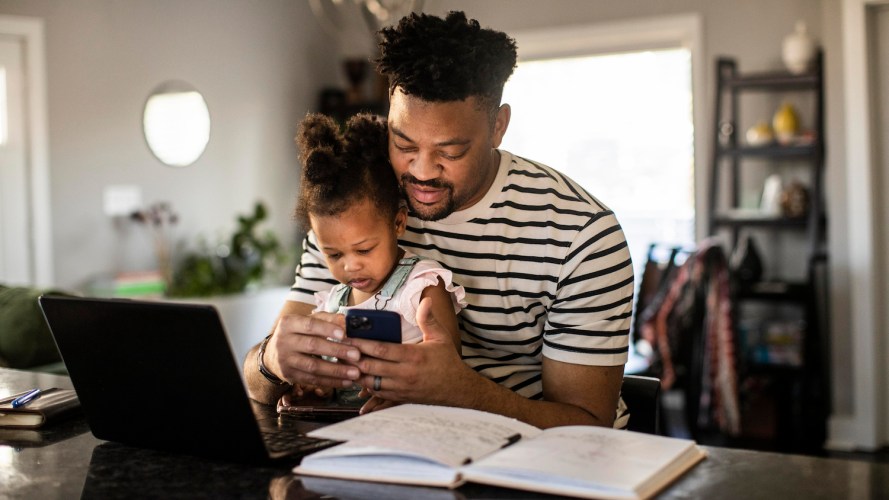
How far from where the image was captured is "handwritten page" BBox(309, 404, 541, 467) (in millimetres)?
1168

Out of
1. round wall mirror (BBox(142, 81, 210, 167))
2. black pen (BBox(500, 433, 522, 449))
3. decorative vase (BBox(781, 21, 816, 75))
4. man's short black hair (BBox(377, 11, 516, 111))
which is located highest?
decorative vase (BBox(781, 21, 816, 75))

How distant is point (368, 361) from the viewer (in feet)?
4.79

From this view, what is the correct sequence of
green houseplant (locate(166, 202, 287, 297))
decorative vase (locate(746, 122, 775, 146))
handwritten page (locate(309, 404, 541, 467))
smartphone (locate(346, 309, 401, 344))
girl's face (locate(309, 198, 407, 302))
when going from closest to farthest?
handwritten page (locate(309, 404, 541, 467)), smartphone (locate(346, 309, 401, 344)), girl's face (locate(309, 198, 407, 302)), decorative vase (locate(746, 122, 775, 146)), green houseplant (locate(166, 202, 287, 297))

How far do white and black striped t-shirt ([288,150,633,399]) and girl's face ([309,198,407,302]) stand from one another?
98mm

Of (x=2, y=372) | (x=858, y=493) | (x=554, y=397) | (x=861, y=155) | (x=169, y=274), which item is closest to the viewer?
(x=858, y=493)

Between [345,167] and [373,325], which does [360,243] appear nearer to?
[345,167]

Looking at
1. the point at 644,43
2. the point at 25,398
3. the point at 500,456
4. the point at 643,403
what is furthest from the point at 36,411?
the point at 644,43

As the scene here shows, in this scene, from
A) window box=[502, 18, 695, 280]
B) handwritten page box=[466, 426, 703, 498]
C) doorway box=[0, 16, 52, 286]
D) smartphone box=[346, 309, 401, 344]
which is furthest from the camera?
window box=[502, 18, 695, 280]

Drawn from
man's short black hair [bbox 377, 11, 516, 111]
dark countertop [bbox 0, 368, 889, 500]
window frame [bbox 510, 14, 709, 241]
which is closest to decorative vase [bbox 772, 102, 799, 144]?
window frame [bbox 510, 14, 709, 241]

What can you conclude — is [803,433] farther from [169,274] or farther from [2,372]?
[2,372]

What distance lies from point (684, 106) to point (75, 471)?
15.2 feet

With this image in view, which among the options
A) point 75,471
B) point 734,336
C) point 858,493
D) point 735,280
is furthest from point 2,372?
point 735,280

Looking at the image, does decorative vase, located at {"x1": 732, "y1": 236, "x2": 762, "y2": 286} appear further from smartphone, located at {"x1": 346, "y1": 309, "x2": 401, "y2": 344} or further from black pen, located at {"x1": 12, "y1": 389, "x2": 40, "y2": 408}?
black pen, located at {"x1": 12, "y1": 389, "x2": 40, "y2": 408}

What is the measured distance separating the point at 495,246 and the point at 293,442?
66cm
